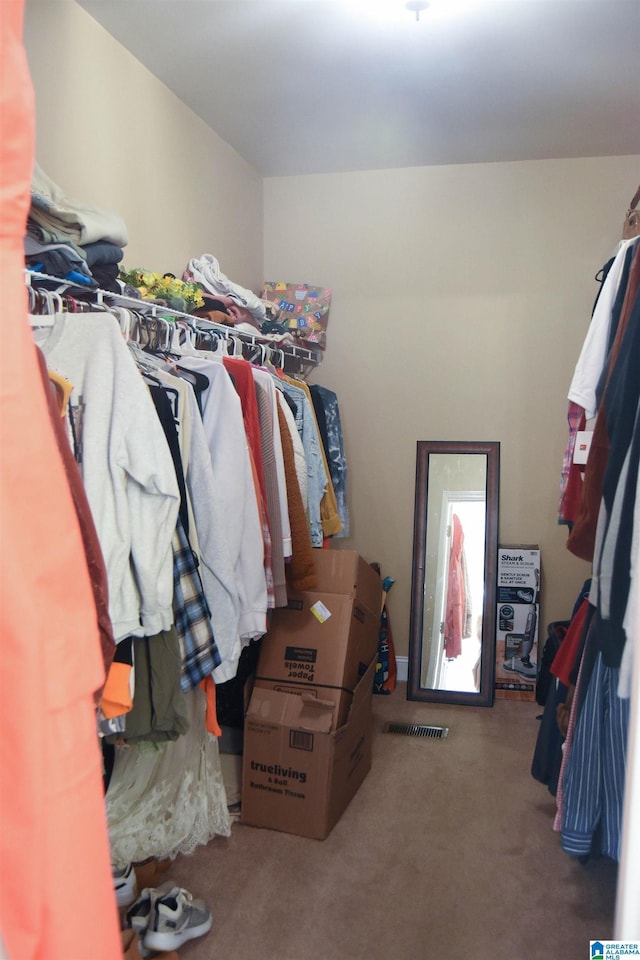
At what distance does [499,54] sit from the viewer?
2566 millimetres

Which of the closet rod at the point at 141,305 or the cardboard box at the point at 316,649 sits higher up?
the closet rod at the point at 141,305

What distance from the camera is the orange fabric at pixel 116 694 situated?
1470 mm

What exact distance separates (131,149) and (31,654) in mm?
2434

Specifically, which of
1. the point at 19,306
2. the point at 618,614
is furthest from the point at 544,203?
the point at 19,306

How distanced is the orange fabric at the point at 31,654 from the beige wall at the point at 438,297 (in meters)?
2.69

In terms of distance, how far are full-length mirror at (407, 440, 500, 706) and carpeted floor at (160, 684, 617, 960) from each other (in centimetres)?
76

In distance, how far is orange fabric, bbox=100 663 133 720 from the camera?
1.47 meters

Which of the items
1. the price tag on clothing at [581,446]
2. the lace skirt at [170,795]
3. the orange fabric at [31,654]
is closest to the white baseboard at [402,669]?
the lace skirt at [170,795]

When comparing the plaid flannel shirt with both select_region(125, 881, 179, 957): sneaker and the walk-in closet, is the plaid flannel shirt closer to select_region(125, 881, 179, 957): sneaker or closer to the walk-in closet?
the walk-in closet

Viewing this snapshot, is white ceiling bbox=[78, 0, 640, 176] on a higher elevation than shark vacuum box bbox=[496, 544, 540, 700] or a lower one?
higher

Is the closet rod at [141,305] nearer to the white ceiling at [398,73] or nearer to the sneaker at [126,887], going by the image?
the white ceiling at [398,73]

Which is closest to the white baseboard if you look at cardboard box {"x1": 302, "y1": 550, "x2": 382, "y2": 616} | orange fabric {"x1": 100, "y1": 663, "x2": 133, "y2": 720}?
cardboard box {"x1": 302, "y1": 550, "x2": 382, "y2": 616}

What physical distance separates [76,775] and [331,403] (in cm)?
285

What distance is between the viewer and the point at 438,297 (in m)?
3.75
